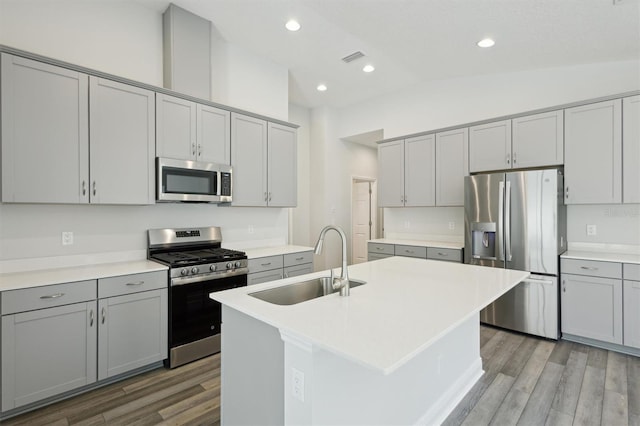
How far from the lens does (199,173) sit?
3.15 m

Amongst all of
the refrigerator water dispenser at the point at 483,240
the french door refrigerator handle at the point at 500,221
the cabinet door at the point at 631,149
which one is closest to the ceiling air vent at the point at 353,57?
the french door refrigerator handle at the point at 500,221

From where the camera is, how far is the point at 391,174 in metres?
4.82

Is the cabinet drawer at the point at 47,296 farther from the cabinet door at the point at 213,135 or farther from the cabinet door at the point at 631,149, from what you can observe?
the cabinet door at the point at 631,149

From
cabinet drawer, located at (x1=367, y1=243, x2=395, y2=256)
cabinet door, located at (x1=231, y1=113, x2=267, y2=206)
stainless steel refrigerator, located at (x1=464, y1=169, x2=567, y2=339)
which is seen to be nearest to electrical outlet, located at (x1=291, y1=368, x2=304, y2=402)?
cabinet door, located at (x1=231, y1=113, x2=267, y2=206)

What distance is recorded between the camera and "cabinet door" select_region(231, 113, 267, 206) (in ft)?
11.5

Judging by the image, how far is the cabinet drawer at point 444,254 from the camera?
3910 millimetres

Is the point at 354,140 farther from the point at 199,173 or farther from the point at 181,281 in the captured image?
the point at 181,281

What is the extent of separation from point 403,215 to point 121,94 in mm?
4076

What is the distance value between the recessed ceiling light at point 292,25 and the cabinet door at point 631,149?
3292 mm

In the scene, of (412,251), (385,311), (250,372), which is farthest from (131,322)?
(412,251)

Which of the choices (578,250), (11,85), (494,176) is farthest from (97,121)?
(578,250)

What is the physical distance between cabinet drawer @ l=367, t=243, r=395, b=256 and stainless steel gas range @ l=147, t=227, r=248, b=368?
220cm

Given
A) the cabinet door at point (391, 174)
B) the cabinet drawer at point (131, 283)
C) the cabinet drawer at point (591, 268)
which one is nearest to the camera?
the cabinet drawer at point (131, 283)

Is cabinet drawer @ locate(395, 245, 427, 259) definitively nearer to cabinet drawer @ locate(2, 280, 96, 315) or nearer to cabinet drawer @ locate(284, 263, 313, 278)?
cabinet drawer @ locate(284, 263, 313, 278)
